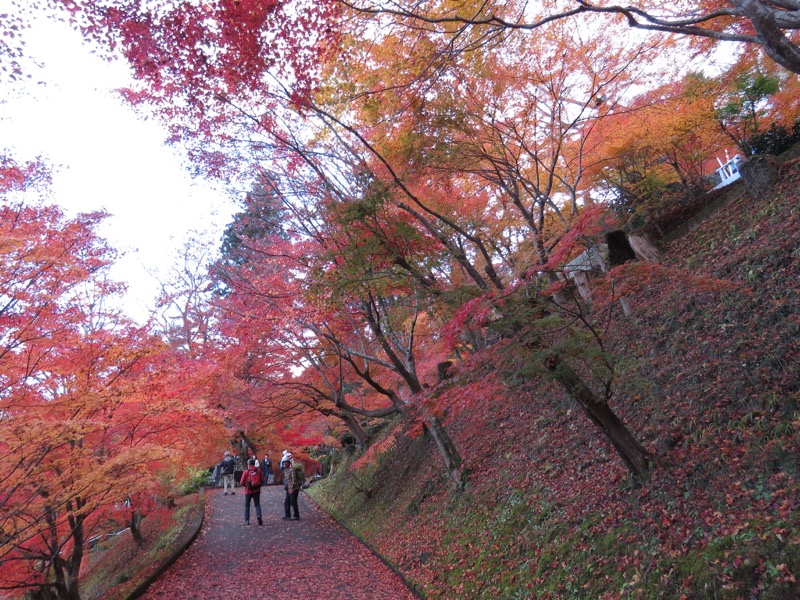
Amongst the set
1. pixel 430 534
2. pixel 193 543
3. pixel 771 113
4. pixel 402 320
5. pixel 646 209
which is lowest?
pixel 430 534

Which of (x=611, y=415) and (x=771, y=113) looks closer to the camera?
(x=611, y=415)

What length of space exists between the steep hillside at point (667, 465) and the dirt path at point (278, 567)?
68cm

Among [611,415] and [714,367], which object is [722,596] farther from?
[714,367]

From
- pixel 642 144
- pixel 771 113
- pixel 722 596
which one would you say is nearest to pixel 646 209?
pixel 642 144

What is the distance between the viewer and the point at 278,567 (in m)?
9.20

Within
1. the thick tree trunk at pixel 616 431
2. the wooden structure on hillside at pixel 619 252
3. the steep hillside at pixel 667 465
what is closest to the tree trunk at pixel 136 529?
the steep hillside at pixel 667 465

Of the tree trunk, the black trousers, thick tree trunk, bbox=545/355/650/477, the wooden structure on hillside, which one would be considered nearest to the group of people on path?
the black trousers

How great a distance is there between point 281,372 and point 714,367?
10985 millimetres

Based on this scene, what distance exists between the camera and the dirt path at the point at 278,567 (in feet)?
25.7

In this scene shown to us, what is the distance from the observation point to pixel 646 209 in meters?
12.1

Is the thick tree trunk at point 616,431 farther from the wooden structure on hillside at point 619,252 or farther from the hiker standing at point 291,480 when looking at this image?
the hiker standing at point 291,480

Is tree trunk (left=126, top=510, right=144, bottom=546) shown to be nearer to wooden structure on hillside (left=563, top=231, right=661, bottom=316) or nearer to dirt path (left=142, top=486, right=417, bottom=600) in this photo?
dirt path (left=142, top=486, right=417, bottom=600)

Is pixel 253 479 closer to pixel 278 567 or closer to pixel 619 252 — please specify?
pixel 278 567

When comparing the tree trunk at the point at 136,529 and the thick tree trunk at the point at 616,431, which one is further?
the tree trunk at the point at 136,529
